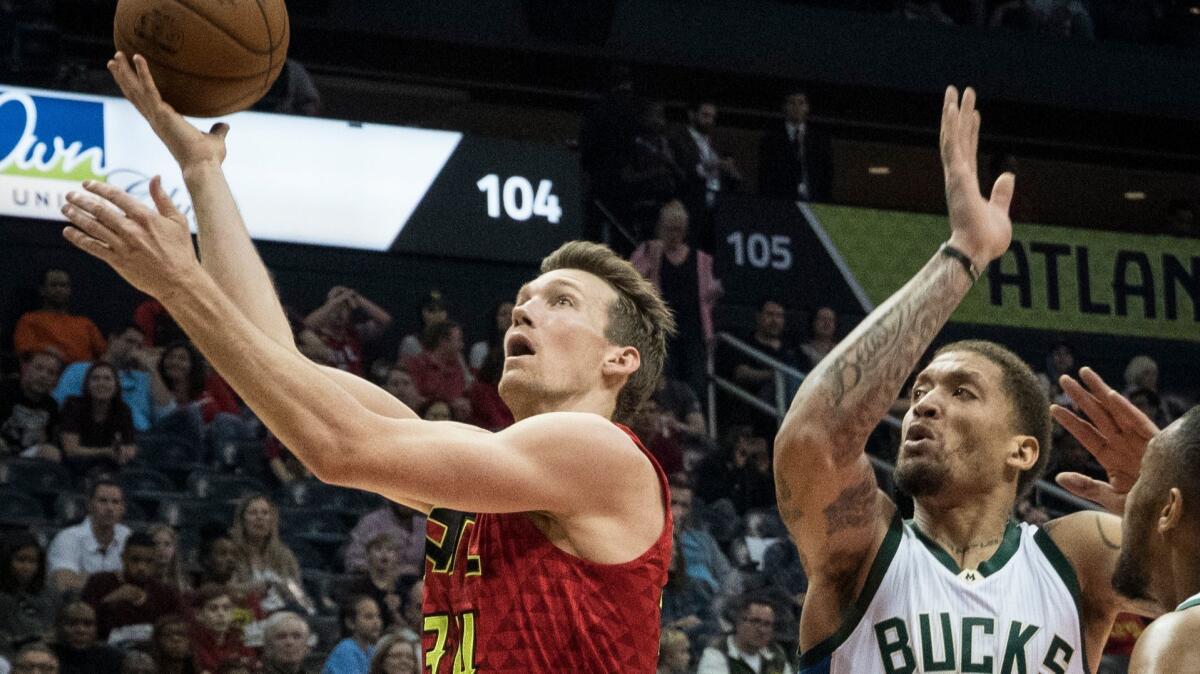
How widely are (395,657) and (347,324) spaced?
375 cm

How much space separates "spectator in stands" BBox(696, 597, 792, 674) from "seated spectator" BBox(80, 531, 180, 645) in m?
2.94

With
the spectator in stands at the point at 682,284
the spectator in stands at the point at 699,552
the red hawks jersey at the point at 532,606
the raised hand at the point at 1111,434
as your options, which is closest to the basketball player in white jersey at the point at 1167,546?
the raised hand at the point at 1111,434

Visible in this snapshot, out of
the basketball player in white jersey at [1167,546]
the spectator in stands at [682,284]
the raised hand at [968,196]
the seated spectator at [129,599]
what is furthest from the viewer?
the spectator in stands at [682,284]

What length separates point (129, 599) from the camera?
8.84 metres

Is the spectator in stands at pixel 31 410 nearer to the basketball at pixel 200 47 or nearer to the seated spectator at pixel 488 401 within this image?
the seated spectator at pixel 488 401

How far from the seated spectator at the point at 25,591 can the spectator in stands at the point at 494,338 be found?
Answer: 3.55 meters

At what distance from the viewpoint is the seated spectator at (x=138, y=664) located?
325 inches

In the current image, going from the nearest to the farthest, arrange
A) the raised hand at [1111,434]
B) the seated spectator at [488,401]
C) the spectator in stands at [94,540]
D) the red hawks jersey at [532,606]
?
the red hawks jersey at [532,606] < the raised hand at [1111,434] < the spectator in stands at [94,540] < the seated spectator at [488,401]

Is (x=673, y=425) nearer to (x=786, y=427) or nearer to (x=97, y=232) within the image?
(x=786, y=427)

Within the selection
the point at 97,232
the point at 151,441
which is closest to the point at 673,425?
the point at 151,441

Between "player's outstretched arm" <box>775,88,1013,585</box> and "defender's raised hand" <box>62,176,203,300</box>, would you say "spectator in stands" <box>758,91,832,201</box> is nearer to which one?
"player's outstretched arm" <box>775,88,1013,585</box>

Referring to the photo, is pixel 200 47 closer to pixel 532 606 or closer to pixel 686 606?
pixel 532 606

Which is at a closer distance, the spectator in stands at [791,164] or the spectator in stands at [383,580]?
the spectator in stands at [383,580]

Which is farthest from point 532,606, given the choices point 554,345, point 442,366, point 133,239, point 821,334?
point 821,334
